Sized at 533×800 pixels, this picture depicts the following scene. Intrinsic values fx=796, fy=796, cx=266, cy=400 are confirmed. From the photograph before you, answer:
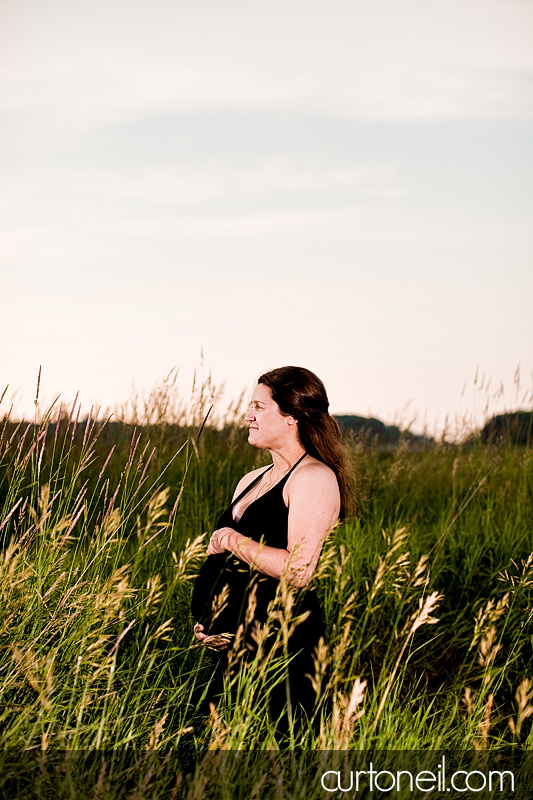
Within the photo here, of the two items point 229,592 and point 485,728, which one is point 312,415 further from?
point 485,728

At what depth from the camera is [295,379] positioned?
10.3ft

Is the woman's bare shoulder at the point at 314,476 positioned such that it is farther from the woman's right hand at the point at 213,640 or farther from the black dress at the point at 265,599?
the woman's right hand at the point at 213,640

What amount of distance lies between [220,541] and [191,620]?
1.45 meters

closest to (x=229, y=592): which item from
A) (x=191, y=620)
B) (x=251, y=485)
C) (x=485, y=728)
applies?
(x=251, y=485)

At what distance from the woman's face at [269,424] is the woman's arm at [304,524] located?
21cm

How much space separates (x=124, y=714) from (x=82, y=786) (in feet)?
1.77

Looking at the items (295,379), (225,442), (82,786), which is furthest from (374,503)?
(82,786)

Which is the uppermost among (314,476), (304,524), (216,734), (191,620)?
(314,476)

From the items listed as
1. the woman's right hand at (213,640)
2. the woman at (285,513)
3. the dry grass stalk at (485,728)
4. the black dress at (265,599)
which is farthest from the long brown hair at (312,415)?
the dry grass stalk at (485,728)

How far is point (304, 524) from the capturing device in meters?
2.81

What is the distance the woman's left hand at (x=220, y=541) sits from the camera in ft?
9.59

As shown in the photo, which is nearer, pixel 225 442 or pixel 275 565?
pixel 275 565

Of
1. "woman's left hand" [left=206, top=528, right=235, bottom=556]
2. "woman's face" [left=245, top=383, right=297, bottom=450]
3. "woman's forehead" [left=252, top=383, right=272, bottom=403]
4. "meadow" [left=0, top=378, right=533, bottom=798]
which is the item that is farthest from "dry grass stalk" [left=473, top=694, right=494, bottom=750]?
"woman's forehead" [left=252, top=383, right=272, bottom=403]

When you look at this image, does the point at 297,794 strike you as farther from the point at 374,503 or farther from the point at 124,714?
the point at 374,503
